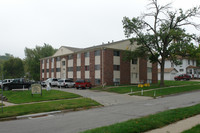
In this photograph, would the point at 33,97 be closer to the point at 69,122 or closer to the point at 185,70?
the point at 69,122

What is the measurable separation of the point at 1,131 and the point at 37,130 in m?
1.57

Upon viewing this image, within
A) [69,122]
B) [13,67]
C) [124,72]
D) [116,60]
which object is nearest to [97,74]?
[116,60]

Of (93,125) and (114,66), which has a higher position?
(114,66)

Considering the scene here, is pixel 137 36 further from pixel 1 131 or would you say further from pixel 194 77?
pixel 194 77

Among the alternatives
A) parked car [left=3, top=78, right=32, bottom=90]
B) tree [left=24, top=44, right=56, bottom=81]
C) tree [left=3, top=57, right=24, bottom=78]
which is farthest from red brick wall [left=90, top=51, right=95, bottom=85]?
tree [left=3, top=57, right=24, bottom=78]

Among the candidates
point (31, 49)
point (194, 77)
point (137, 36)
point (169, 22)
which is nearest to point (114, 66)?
point (137, 36)

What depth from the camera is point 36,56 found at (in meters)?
61.9

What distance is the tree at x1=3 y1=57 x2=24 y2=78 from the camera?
253 feet

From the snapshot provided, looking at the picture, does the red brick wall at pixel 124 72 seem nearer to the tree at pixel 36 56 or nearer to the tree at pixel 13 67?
the tree at pixel 36 56

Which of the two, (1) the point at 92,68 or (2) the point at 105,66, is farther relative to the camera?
(1) the point at 92,68

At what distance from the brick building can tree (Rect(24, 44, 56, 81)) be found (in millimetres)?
17623

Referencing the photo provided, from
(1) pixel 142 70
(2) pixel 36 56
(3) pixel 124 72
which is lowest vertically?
(3) pixel 124 72

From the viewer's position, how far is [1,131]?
8.26 m

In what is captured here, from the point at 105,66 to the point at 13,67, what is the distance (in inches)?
2222
